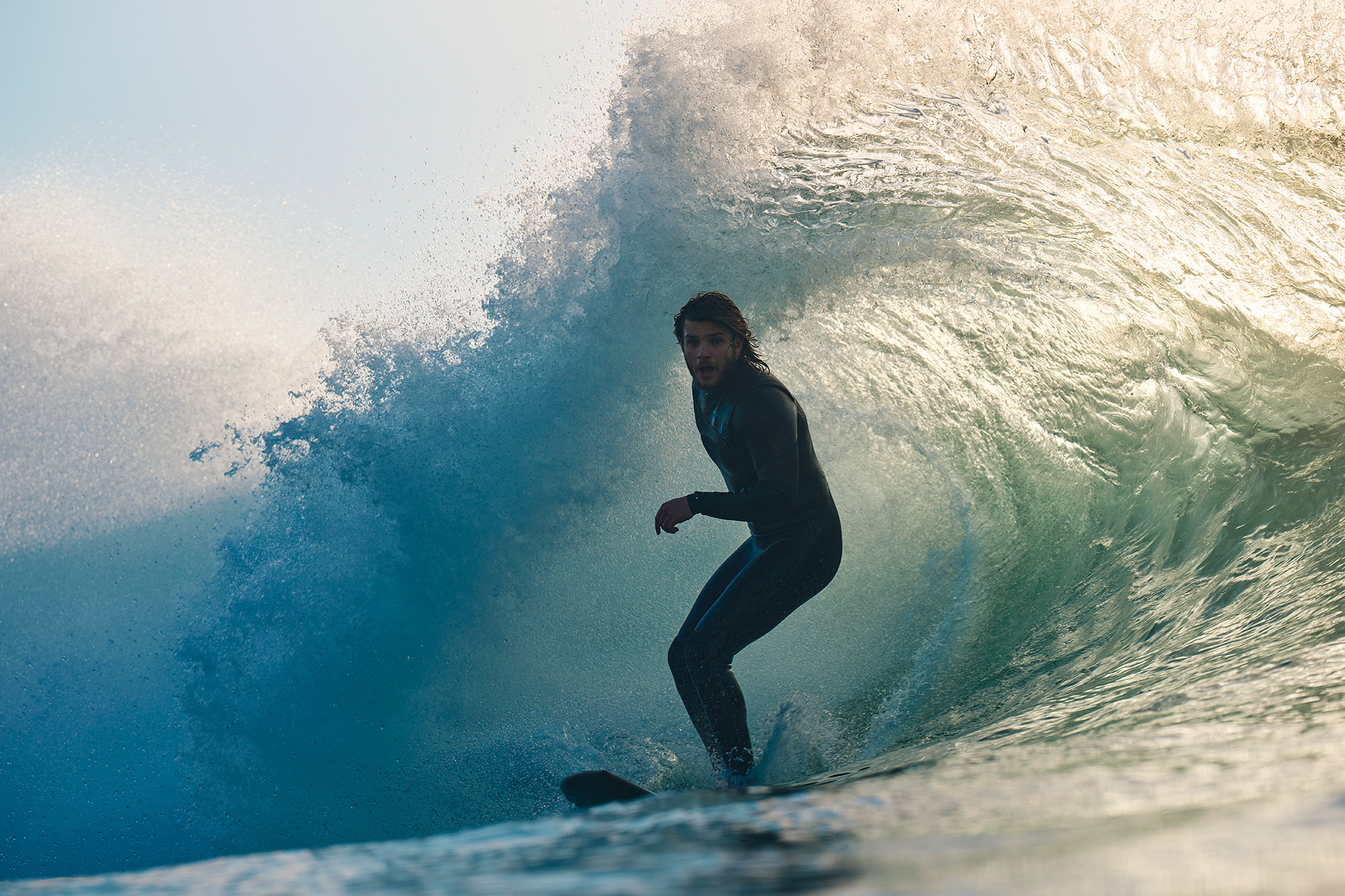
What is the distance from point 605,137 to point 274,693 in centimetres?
357

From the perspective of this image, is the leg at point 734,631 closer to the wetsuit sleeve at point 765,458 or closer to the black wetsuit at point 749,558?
the black wetsuit at point 749,558

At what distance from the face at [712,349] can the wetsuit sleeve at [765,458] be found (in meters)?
0.16

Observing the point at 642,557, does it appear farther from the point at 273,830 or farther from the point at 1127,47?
the point at 1127,47

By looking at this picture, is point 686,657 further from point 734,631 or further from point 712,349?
point 712,349

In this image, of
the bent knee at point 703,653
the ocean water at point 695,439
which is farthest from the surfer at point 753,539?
the ocean water at point 695,439

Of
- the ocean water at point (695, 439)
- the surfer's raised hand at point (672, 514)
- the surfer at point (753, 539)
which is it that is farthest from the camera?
the ocean water at point (695, 439)

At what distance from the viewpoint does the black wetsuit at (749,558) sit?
8.00ft

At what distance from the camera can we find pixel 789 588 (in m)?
2.59

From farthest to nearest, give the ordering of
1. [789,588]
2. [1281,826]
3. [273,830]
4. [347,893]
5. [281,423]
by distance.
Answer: [281,423] → [273,830] → [789,588] → [347,893] → [1281,826]

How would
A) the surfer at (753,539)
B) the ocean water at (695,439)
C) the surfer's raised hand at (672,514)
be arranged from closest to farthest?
the surfer's raised hand at (672,514) → the surfer at (753,539) → the ocean water at (695,439)

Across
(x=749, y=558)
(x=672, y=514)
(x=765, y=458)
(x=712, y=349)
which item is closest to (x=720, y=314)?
(x=712, y=349)

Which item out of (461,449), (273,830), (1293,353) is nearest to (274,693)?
(273,830)

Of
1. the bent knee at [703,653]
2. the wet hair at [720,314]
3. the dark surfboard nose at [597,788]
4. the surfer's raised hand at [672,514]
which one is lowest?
the dark surfboard nose at [597,788]

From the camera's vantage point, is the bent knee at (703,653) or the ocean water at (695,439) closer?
the bent knee at (703,653)
